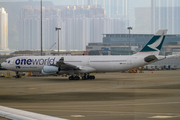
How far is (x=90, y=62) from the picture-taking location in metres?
40.4

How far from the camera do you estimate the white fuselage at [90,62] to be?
39281 millimetres

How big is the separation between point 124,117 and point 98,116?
112cm

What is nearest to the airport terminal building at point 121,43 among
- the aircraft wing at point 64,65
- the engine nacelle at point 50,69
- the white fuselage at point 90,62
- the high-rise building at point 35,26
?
the high-rise building at point 35,26

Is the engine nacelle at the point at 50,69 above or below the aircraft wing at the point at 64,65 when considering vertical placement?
below

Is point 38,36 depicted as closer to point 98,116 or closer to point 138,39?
point 138,39

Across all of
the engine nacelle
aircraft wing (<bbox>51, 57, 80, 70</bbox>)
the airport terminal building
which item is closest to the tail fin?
aircraft wing (<bbox>51, 57, 80, 70</bbox>)

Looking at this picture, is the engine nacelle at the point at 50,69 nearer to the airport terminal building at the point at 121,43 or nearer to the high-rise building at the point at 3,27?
the high-rise building at the point at 3,27

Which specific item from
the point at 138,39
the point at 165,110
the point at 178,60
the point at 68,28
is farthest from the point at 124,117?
the point at 138,39

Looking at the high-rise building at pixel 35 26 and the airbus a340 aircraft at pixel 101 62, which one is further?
the high-rise building at pixel 35 26

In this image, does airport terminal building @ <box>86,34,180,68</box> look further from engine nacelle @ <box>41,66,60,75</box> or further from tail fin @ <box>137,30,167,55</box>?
engine nacelle @ <box>41,66,60,75</box>

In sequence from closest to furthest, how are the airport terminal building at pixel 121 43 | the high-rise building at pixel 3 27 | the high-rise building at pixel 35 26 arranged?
1. the high-rise building at pixel 3 27
2. the high-rise building at pixel 35 26
3. the airport terminal building at pixel 121 43

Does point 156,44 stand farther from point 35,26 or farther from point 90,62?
point 35,26

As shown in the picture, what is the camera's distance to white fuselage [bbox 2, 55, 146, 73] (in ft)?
129

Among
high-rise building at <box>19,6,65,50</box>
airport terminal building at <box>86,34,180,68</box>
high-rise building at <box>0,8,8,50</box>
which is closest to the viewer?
high-rise building at <box>0,8,8,50</box>
